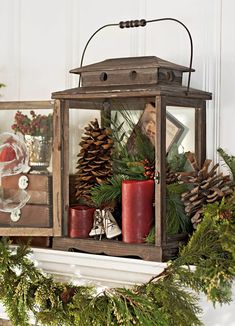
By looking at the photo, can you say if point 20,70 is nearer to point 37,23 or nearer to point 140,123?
point 37,23

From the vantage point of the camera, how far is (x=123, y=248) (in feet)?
5.76

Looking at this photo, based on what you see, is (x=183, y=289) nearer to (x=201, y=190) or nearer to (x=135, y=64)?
(x=201, y=190)

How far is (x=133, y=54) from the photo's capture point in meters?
1.99

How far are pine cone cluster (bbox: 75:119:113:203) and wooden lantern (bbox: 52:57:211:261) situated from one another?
37 mm

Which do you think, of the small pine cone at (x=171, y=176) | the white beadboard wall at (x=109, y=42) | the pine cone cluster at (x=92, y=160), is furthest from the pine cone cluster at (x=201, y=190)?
the pine cone cluster at (x=92, y=160)

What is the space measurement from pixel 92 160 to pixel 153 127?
181 millimetres

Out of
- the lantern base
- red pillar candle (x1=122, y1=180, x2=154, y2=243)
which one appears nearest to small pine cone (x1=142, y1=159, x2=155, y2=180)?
red pillar candle (x1=122, y1=180, x2=154, y2=243)

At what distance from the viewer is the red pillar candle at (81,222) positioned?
1.84 m

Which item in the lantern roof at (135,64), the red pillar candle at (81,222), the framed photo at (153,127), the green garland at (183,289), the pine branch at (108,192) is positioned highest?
the lantern roof at (135,64)

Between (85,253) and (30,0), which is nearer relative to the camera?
(85,253)

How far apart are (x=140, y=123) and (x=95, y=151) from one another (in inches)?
5.3

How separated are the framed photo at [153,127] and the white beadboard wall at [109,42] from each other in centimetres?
11

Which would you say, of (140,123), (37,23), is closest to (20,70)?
(37,23)

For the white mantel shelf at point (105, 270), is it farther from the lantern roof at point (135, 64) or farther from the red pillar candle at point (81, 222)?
the lantern roof at point (135, 64)
